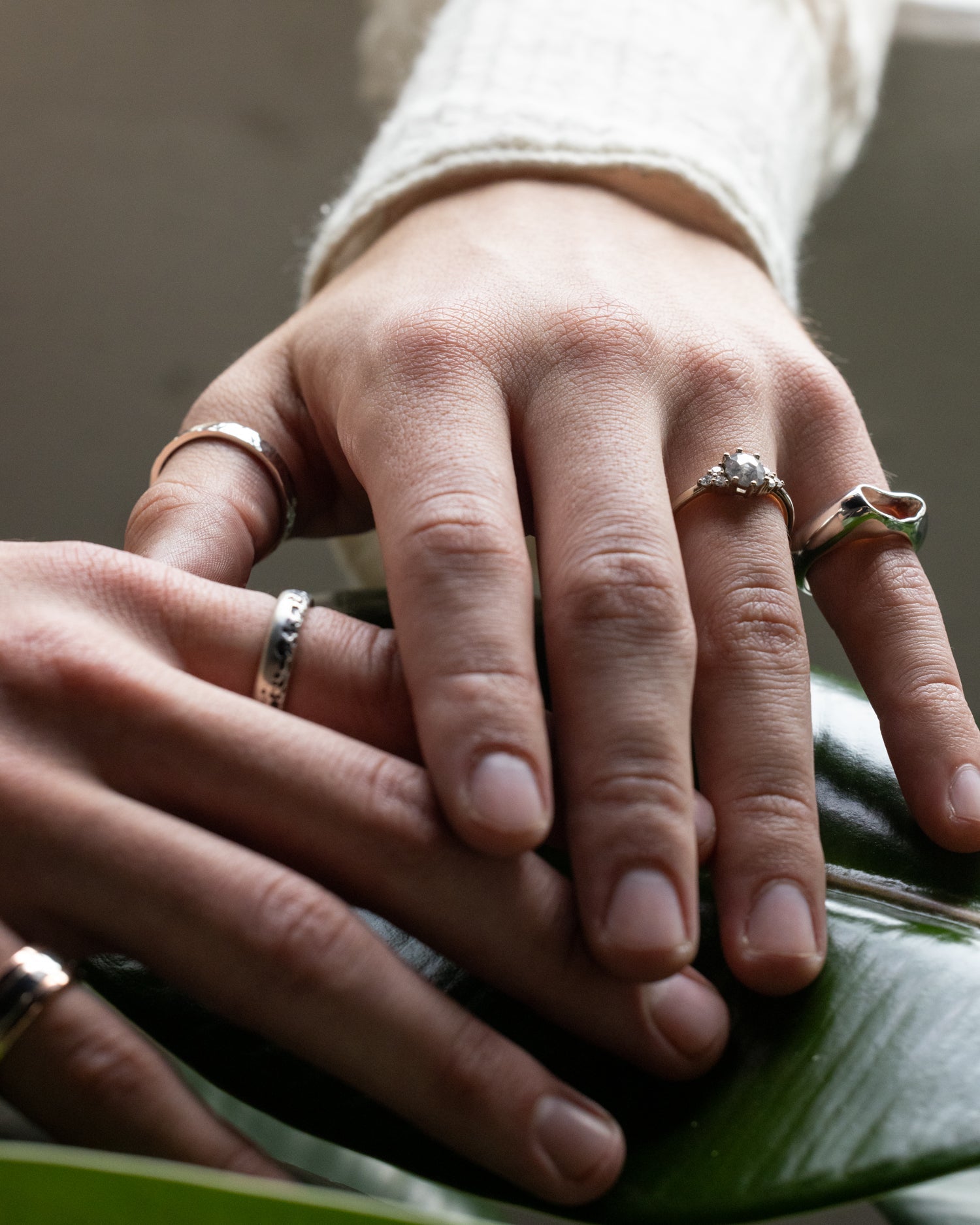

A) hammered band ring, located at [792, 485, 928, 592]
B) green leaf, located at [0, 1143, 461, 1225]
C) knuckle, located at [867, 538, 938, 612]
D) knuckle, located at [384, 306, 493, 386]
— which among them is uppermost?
knuckle, located at [384, 306, 493, 386]

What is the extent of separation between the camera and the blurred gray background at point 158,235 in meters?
1.15

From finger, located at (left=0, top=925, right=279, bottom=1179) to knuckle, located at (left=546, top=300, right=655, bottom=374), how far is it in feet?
1.12

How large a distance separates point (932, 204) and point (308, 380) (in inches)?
33.8

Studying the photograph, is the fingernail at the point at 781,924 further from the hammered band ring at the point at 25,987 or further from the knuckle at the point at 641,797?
the hammered band ring at the point at 25,987

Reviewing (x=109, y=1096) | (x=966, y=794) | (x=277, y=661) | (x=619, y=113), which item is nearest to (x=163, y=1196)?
(x=109, y=1096)

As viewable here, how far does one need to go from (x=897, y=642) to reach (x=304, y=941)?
0.32 metres

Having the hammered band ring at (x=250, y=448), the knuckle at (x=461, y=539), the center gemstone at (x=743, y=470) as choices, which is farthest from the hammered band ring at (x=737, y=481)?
the hammered band ring at (x=250, y=448)

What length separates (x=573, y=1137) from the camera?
30 cm

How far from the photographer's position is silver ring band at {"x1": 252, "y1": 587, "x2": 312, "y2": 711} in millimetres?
396

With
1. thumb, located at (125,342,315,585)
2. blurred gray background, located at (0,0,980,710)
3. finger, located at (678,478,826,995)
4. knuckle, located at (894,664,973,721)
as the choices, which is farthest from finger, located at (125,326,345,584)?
blurred gray background, located at (0,0,980,710)

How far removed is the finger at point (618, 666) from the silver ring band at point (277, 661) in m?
0.10

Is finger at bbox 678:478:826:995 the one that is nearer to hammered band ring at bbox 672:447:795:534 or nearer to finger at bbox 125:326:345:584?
hammered band ring at bbox 672:447:795:534

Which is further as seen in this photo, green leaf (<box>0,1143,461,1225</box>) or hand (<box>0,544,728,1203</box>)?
hand (<box>0,544,728,1203</box>)

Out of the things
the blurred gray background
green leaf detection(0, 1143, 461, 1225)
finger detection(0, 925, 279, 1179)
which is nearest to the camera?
green leaf detection(0, 1143, 461, 1225)
